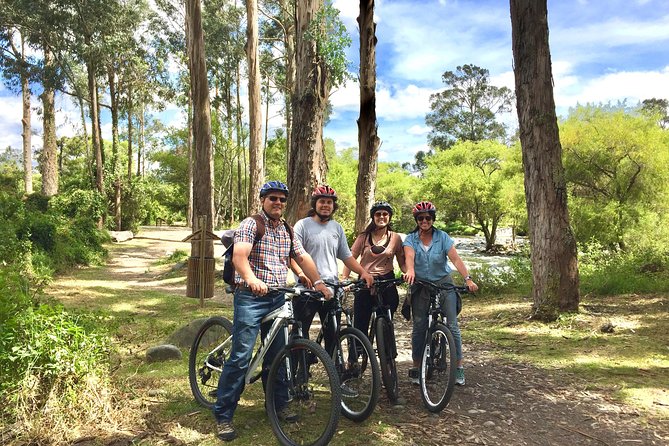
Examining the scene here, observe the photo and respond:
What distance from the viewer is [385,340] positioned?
4.35 m

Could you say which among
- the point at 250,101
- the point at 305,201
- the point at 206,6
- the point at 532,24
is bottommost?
the point at 305,201

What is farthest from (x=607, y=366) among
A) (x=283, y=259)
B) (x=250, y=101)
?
(x=250, y=101)

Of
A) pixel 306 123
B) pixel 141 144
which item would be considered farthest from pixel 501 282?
pixel 141 144

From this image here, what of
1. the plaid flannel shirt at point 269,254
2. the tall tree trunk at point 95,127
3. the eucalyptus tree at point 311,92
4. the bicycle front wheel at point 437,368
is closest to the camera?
the plaid flannel shirt at point 269,254

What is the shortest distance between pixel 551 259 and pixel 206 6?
2988 centimetres

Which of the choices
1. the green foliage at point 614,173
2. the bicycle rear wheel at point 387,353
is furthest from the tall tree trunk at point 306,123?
the green foliage at point 614,173

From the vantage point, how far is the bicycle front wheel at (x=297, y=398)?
3562 mm

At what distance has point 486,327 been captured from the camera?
26.6 ft

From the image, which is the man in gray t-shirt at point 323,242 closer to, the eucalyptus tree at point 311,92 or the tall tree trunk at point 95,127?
the eucalyptus tree at point 311,92

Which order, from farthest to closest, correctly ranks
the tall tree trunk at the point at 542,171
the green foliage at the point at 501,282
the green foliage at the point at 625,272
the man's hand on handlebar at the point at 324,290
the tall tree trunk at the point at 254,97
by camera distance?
1. the tall tree trunk at the point at 254,97
2. the green foliage at the point at 501,282
3. the green foliage at the point at 625,272
4. the tall tree trunk at the point at 542,171
5. the man's hand on handlebar at the point at 324,290

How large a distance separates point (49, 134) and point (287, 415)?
94.1 feet

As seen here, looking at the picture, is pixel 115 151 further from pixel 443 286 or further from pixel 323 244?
pixel 443 286

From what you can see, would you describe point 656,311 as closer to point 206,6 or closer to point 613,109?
point 613,109

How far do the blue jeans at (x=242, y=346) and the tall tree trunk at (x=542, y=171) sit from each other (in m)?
A: 5.68
